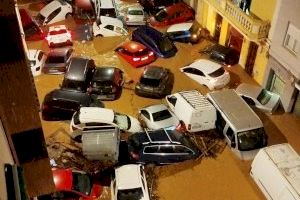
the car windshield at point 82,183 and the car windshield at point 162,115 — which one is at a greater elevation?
the car windshield at point 162,115

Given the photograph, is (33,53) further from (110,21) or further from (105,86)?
(110,21)

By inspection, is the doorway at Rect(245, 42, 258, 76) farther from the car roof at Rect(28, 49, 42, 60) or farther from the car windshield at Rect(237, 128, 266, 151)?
the car roof at Rect(28, 49, 42, 60)

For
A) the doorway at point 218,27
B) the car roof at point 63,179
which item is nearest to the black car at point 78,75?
the car roof at point 63,179

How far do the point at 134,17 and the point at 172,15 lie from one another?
2814 mm

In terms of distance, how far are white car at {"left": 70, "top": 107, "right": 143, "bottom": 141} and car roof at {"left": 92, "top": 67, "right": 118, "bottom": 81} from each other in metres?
2.94

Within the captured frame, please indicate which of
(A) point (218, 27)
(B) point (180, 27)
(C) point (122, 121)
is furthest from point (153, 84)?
(A) point (218, 27)

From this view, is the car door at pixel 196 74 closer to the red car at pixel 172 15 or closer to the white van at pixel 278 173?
the red car at pixel 172 15

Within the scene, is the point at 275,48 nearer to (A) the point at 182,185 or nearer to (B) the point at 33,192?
(A) the point at 182,185

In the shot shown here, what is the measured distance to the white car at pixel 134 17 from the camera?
25828mm

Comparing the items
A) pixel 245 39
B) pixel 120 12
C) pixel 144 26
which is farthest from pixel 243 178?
pixel 120 12

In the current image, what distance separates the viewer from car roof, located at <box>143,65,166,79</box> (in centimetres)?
1976

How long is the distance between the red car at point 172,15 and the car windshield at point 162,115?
1029 cm

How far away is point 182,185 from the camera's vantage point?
15.4 meters

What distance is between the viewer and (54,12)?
26094 millimetres
